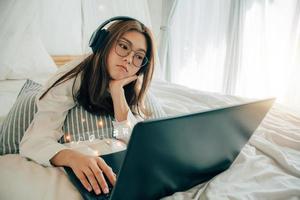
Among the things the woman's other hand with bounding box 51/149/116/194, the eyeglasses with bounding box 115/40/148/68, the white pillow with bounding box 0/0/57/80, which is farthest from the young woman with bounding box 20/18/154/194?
the white pillow with bounding box 0/0/57/80

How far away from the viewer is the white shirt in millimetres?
754

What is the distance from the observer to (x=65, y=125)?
91cm

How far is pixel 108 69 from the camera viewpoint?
1.02 metres

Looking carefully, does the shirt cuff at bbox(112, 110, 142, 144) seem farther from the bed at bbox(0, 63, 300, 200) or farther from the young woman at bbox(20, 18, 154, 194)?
the bed at bbox(0, 63, 300, 200)

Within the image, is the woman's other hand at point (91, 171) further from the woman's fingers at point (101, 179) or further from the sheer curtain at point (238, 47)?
the sheer curtain at point (238, 47)

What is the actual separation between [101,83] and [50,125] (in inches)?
10.5

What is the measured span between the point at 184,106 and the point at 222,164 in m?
0.69

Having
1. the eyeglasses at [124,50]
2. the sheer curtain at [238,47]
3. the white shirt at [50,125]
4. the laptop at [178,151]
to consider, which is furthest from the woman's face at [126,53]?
the sheer curtain at [238,47]

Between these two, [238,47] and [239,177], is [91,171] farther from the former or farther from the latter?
[238,47]

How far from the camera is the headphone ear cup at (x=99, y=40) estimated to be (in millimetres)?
962

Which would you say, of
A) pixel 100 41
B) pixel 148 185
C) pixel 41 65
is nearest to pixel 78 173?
pixel 148 185

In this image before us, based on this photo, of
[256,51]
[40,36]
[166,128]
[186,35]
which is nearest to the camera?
[166,128]

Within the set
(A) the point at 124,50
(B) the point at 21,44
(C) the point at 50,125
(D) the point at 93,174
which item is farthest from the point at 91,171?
(B) the point at 21,44

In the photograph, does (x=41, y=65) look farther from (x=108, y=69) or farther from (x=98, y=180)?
(x=98, y=180)
